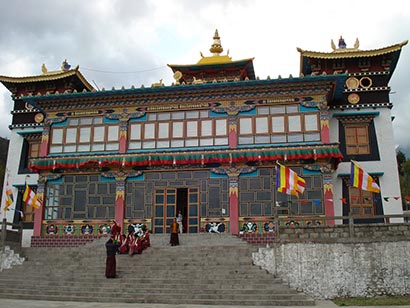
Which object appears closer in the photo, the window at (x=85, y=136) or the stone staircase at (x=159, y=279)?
the stone staircase at (x=159, y=279)

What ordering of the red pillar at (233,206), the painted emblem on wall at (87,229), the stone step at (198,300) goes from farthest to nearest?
the painted emblem on wall at (87,229)
the red pillar at (233,206)
the stone step at (198,300)

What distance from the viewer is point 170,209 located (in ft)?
68.4

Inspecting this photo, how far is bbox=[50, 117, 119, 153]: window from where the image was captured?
22062 mm

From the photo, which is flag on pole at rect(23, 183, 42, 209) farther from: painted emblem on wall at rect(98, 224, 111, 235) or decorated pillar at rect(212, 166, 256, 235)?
decorated pillar at rect(212, 166, 256, 235)

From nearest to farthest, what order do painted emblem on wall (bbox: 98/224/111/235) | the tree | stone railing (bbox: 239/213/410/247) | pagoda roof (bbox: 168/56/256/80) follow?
stone railing (bbox: 239/213/410/247), painted emblem on wall (bbox: 98/224/111/235), pagoda roof (bbox: 168/56/256/80), the tree

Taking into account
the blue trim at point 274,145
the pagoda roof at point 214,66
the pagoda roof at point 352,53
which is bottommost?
the blue trim at point 274,145

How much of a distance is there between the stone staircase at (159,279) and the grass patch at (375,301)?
3.93ft

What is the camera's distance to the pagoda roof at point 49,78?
25567 millimetres

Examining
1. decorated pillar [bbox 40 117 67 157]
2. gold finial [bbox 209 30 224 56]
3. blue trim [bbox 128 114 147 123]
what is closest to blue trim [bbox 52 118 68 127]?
decorated pillar [bbox 40 117 67 157]

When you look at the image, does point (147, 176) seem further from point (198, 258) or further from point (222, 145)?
point (198, 258)

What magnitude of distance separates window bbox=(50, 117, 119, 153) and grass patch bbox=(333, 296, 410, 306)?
12.6m

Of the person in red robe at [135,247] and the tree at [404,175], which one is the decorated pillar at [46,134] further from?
the tree at [404,175]

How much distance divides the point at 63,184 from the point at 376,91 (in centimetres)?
1589

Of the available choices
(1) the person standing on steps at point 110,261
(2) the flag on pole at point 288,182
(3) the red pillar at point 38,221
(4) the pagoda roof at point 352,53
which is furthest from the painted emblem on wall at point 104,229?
(4) the pagoda roof at point 352,53
